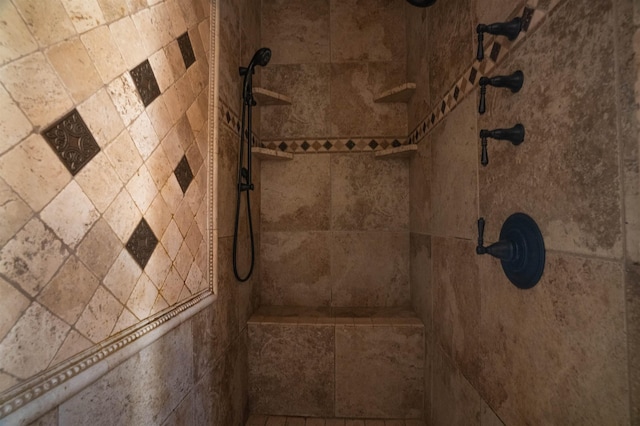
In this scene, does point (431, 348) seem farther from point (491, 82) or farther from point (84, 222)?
point (84, 222)

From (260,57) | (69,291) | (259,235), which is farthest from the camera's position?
(259,235)

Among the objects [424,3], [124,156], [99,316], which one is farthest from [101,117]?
[424,3]

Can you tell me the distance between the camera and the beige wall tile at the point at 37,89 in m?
0.44

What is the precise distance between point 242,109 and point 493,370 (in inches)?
62.1

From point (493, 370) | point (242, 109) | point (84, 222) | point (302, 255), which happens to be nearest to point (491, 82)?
point (493, 370)

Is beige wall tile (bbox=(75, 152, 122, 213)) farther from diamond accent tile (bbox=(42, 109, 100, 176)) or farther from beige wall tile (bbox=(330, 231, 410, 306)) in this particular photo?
beige wall tile (bbox=(330, 231, 410, 306))

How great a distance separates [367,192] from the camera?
1.92 meters

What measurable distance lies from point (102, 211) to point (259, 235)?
130 cm

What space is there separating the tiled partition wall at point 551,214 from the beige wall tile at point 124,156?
1.00m

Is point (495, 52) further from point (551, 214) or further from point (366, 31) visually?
point (366, 31)

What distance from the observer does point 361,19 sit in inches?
75.6

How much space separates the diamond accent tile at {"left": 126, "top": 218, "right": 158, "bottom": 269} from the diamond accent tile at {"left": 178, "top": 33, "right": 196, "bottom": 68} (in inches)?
23.5

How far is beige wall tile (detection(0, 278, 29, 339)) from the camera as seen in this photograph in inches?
16.4

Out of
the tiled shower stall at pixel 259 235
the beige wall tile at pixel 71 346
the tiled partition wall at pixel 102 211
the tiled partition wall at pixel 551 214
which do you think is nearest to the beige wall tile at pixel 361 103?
the tiled shower stall at pixel 259 235
